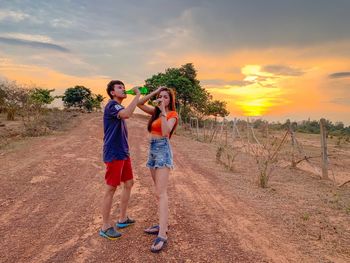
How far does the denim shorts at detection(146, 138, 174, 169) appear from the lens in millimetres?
4098

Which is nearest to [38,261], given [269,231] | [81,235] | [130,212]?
[81,235]

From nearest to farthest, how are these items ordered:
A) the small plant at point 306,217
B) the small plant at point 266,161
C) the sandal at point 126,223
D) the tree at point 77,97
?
the sandal at point 126,223, the small plant at point 306,217, the small plant at point 266,161, the tree at point 77,97

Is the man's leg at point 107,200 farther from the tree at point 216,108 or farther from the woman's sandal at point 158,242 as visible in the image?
the tree at point 216,108

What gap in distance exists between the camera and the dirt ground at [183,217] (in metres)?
4.18

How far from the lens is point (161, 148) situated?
163 inches

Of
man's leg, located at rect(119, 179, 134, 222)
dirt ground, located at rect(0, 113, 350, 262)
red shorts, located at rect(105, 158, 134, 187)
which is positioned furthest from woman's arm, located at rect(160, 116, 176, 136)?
dirt ground, located at rect(0, 113, 350, 262)

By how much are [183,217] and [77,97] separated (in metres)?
50.0

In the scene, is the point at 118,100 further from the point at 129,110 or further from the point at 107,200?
the point at 107,200

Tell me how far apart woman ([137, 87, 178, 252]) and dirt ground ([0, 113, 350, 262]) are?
37 cm

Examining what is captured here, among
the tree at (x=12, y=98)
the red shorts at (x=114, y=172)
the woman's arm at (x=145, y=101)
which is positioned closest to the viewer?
the woman's arm at (x=145, y=101)

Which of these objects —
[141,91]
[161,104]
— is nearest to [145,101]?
[141,91]

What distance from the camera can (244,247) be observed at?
4359mm

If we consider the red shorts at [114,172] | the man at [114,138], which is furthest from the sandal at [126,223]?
the red shorts at [114,172]

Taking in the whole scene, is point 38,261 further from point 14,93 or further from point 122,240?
point 14,93
